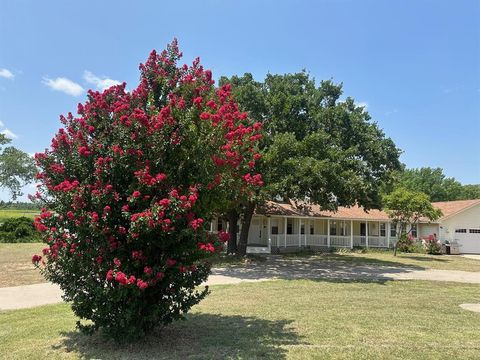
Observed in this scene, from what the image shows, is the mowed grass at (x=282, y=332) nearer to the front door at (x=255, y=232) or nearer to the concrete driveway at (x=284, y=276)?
the concrete driveway at (x=284, y=276)

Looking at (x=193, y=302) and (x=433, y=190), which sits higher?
(x=433, y=190)

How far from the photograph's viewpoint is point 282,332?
7.54 metres

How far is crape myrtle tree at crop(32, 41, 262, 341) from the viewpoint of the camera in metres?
5.83

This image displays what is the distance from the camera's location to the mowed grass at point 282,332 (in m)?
6.32

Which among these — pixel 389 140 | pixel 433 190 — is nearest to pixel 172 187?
pixel 389 140

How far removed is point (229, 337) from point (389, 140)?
18.3 meters

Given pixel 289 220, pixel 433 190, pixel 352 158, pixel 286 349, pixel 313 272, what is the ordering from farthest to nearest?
1. pixel 433 190
2. pixel 289 220
3. pixel 352 158
4. pixel 313 272
5. pixel 286 349

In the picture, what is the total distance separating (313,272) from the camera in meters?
18.5

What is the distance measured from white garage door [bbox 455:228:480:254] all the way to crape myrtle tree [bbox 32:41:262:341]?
117 ft

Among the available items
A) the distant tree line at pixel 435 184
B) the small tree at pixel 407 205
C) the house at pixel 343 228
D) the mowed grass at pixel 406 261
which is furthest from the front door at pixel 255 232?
the distant tree line at pixel 435 184

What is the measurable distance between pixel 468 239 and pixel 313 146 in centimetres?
2499

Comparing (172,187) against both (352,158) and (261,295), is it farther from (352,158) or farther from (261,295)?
(352,158)

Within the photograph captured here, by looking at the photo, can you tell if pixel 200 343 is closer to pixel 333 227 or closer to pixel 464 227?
pixel 333 227

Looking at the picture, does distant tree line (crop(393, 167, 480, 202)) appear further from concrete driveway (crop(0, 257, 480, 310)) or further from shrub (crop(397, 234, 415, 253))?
concrete driveway (crop(0, 257, 480, 310))
